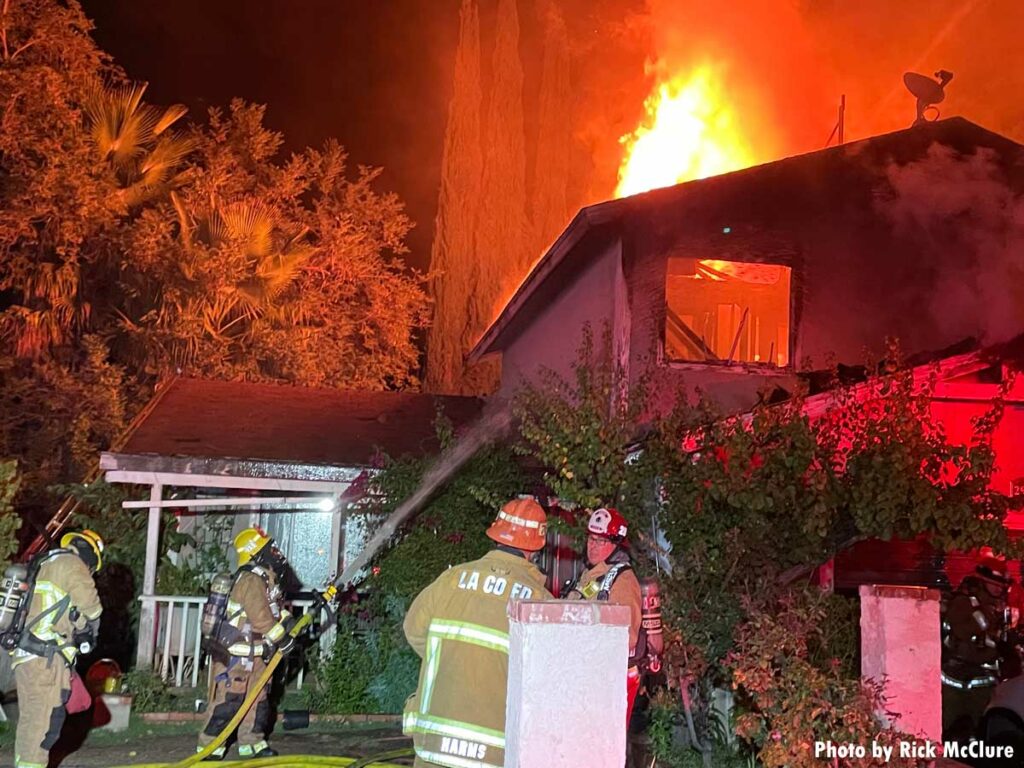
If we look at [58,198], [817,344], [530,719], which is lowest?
[530,719]

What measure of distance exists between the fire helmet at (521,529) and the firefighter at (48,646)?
3661mm

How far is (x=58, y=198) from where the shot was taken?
17.0m

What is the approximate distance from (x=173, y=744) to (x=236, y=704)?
38.4 inches

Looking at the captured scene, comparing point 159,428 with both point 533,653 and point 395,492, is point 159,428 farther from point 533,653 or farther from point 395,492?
point 533,653

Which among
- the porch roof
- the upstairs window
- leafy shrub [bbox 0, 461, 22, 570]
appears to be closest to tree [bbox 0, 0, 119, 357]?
the porch roof

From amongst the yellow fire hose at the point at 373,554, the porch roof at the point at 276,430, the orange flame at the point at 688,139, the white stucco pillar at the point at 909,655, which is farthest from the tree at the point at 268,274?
the white stucco pillar at the point at 909,655

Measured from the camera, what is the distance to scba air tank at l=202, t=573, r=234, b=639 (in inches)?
294

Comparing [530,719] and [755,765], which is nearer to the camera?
[530,719]

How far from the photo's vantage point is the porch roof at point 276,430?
9930 mm

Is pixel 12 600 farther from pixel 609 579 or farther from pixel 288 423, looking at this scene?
pixel 288 423

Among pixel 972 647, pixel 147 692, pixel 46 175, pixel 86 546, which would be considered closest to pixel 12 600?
pixel 86 546

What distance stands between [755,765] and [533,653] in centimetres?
300

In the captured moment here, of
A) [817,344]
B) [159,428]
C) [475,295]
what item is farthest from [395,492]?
[475,295]

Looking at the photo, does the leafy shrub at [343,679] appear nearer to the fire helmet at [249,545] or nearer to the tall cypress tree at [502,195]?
the fire helmet at [249,545]
